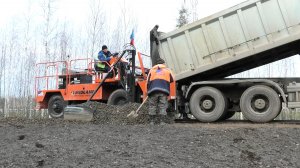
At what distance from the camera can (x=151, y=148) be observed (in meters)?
5.66

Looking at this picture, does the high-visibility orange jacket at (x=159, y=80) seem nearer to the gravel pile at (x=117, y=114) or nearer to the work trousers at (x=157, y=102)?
the work trousers at (x=157, y=102)

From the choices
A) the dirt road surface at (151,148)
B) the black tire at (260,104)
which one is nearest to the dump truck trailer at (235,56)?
the black tire at (260,104)

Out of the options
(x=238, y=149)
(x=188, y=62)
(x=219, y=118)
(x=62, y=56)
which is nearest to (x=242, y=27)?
(x=188, y=62)

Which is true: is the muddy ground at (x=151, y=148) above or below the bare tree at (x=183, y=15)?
below

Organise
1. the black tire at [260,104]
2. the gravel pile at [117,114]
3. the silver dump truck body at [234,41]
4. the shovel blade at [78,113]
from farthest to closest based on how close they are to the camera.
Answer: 1. the shovel blade at [78,113]
2. the gravel pile at [117,114]
3. the black tire at [260,104]
4. the silver dump truck body at [234,41]

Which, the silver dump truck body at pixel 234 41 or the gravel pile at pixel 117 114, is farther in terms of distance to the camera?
the gravel pile at pixel 117 114

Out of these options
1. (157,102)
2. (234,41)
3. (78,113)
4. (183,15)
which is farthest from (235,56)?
(183,15)

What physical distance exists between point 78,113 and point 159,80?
229cm

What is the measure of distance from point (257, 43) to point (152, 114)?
298cm

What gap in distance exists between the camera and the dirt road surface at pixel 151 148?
514 centimetres

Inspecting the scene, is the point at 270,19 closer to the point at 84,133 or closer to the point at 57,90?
the point at 84,133

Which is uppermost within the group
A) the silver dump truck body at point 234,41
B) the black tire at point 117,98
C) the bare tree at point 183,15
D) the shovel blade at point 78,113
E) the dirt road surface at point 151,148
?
the bare tree at point 183,15

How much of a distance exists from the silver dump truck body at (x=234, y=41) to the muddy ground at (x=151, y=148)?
269 centimetres

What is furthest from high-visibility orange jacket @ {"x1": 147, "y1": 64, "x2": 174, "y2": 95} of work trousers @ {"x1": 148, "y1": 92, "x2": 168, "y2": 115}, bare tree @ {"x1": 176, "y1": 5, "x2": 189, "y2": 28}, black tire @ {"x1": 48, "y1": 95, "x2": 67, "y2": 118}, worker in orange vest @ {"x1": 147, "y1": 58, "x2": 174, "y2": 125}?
bare tree @ {"x1": 176, "y1": 5, "x2": 189, "y2": 28}
